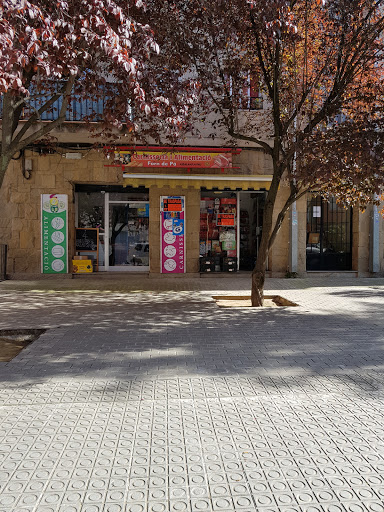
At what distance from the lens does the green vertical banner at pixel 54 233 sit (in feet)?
45.8

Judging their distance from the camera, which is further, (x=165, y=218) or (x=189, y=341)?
(x=165, y=218)

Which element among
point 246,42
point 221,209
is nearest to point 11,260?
point 221,209

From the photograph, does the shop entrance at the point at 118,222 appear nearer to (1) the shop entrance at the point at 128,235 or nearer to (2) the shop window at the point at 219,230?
(1) the shop entrance at the point at 128,235

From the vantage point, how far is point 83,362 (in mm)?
5227

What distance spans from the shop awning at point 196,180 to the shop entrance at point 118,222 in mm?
1037

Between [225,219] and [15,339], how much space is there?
9.42 meters

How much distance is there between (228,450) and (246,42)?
7939mm

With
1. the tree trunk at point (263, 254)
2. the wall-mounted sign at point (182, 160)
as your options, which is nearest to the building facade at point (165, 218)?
the wall-mounted sign at point (182, 160)

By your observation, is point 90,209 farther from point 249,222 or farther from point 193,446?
point 193,446

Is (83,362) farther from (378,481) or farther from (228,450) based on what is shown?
(378,481)

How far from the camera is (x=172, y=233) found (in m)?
14.5

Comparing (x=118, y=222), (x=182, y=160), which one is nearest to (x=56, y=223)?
(x=118, y=222)

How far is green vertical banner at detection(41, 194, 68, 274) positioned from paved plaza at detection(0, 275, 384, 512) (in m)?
6.28

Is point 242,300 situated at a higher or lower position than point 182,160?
lower
